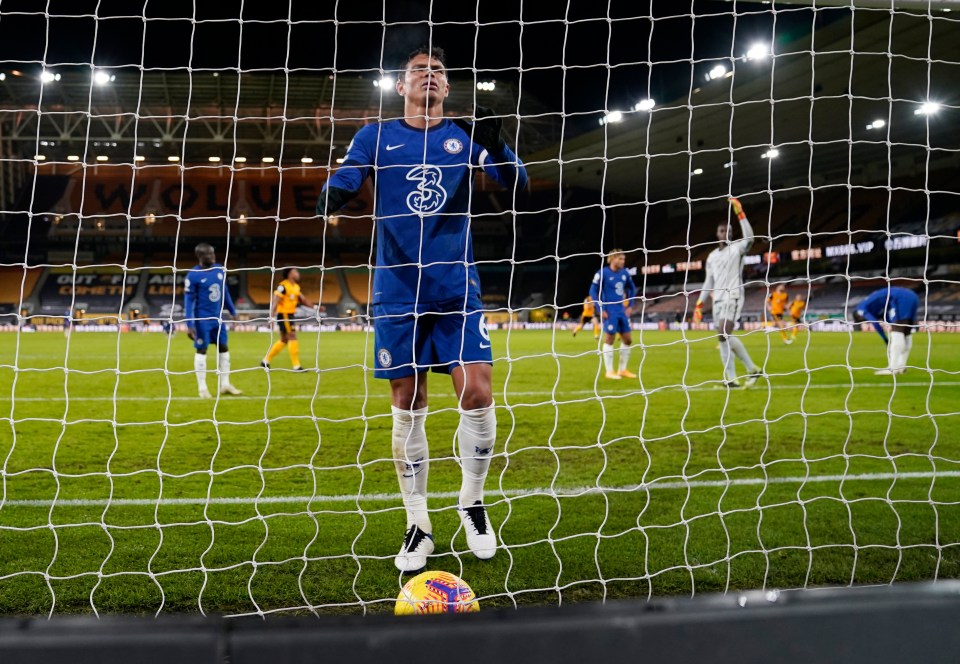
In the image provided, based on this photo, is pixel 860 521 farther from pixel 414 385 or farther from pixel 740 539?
pixel 414 385

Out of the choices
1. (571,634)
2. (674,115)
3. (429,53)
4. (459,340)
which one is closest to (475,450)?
(459,340)

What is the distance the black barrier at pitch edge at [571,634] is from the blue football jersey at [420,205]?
1.62 metres

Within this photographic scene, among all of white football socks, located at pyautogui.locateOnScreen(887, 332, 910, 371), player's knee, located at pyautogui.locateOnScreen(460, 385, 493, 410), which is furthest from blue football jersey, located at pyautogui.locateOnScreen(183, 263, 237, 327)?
white football socks, located at pyautogui.locateOnScreen(887, 332, 910, 371)

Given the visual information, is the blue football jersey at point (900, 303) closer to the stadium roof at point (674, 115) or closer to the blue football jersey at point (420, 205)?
the stadium roof at point (674, 115)

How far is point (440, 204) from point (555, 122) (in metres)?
31.1

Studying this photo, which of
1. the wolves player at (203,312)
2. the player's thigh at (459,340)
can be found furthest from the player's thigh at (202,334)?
the player's thigh at (459,340)

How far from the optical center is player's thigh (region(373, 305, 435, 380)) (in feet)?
8.87

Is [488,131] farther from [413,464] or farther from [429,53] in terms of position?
[413,464]

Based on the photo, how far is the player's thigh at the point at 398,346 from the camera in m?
2.71

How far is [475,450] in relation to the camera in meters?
2.78

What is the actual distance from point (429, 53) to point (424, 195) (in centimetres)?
57

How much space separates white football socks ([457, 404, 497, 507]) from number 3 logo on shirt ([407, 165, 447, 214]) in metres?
0.87

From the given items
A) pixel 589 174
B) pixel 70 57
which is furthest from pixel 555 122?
pixel 70 57

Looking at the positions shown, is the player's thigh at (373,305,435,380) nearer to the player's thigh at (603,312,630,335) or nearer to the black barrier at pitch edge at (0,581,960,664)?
the black barrier at pitch edge at (0,581,960,664)
